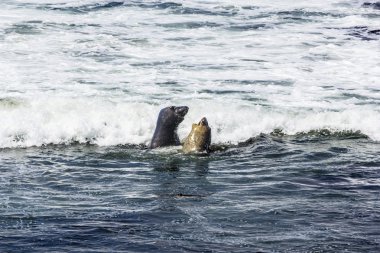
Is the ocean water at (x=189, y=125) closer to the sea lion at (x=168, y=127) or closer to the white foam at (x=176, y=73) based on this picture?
the white foam at (x=176, y=73)

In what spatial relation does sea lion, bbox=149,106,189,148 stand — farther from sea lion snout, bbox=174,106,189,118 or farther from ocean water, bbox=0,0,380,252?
ocean water, bbox=0,0,380,252

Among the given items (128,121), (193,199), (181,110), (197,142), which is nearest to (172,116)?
(181,110)

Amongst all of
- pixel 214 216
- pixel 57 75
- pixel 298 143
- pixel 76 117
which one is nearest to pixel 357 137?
pixel 298 143

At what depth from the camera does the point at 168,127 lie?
13.8 metres

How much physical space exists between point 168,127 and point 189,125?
1.60m

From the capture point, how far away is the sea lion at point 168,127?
13.5 m

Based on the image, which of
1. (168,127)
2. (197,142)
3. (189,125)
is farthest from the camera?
(189,125)

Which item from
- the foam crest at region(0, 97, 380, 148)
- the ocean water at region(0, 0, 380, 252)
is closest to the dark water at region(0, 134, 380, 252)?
the ocean water at region(0, 0, 380, 252)

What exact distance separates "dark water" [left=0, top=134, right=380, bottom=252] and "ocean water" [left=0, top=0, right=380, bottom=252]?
0.09ft

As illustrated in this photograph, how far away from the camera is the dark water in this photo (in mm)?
8164

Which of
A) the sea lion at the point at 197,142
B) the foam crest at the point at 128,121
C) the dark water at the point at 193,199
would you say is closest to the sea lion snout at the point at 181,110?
the foam crest at the point at 128,121

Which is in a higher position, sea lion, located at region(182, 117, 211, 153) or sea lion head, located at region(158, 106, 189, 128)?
sea lion head, located at region(158, 106, 189, 128)

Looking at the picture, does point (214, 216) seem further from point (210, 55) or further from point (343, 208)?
point (210, 55)

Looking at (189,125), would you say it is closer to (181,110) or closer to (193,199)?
(181,110)
